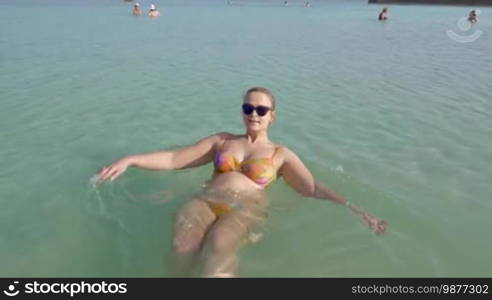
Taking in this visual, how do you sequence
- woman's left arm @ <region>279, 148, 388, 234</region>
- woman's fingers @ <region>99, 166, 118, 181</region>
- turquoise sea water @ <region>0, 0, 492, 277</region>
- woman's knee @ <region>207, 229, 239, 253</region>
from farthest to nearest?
1. woman's left arm @ <region>279, 148, 388, 234</region>
2. turquoise sea water @ <region>0, 0, 492, 277</region>
3. woman's fingers @ <region>99, 166, 118, 181</region>
4. woman's knee @ <region>207, 229, 239, 253</region>

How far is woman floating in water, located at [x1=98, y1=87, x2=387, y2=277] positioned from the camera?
3229 mm

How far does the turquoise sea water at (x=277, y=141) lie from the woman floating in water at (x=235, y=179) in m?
0.36

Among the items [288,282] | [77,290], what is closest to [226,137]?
[288,282]

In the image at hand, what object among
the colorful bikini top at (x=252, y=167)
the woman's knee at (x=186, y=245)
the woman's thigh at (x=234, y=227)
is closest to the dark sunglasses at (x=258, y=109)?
the colorful bikini top at (x=252, y=167)

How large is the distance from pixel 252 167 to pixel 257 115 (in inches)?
18.6

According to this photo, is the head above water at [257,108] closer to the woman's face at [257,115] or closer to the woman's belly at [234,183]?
the woman's face at [257,115]

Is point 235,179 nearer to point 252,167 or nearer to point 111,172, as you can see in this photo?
point 252,167

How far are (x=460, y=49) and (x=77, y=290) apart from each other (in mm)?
16404

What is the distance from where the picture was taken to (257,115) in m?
3.69

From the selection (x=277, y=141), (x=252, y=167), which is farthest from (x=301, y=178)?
(x=277, y=141)

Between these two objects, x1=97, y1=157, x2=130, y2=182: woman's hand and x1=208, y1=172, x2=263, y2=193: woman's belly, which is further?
x1=208, y1=172, x2=263, y2=193: woman's belly

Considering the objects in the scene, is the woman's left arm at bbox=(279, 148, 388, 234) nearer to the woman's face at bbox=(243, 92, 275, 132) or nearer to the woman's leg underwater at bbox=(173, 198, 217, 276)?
the woman's face at bbox=(243, 92, 275, 132)

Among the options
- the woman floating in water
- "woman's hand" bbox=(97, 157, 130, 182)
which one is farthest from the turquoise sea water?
"woman's hand" bbox=(97, 157, 130, 182)

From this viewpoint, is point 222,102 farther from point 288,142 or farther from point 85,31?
point 85,31
